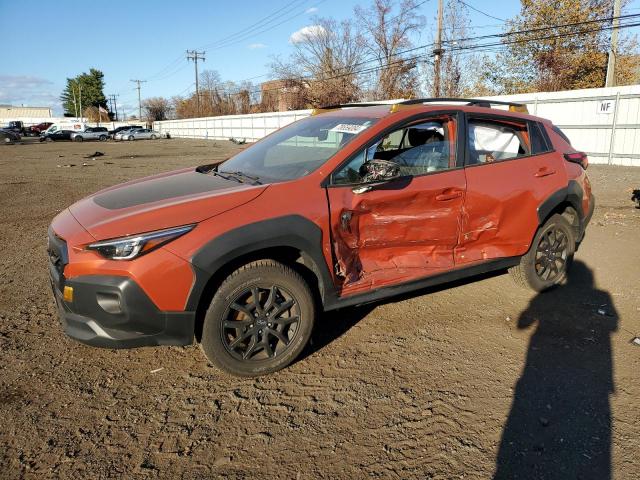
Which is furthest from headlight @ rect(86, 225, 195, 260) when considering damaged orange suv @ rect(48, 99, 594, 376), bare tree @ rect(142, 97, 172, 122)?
bare tree @ rect(142, 97, 172, 122)

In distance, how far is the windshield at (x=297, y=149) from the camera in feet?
11.4

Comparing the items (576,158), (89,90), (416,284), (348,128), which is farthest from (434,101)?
(89,90)

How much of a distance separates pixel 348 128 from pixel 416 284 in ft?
4.34

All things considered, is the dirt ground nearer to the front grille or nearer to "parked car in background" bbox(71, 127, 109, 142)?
the front grille

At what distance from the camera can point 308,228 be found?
10.1 ft

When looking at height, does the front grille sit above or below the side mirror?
below

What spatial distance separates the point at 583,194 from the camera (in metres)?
4.71

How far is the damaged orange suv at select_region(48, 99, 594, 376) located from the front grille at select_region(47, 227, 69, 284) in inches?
0.4

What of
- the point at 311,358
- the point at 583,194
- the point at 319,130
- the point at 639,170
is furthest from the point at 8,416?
the point at 639,170

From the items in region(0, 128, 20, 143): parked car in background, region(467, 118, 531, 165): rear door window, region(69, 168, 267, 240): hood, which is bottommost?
region(69, 168, 267, 240): hood

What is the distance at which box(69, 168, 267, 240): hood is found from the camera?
2.79 m

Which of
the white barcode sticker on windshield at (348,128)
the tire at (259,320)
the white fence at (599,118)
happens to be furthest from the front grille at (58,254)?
the white fence at (599,118)

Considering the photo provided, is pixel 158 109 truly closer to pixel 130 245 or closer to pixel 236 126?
pixel 236 126

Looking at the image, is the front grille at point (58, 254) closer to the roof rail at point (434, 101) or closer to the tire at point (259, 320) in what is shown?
the tire at point (259, 320)
